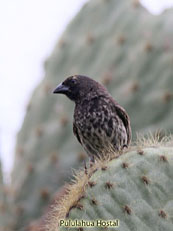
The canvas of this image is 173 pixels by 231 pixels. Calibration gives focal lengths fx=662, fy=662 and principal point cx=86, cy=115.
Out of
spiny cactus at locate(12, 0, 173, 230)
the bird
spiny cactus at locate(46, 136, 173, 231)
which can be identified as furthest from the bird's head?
spiny cactus at locate(46, 136, 173, 231)

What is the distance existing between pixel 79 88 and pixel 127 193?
220cm

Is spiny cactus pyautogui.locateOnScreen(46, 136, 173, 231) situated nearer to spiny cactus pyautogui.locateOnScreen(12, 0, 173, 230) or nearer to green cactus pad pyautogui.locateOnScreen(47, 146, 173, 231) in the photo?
green cactus pad pyautogui.locateOnScreen(47, 146, 173, 231)

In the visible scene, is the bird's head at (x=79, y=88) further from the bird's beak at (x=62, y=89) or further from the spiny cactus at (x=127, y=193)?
the spiny cactus at (x=127, y=193)

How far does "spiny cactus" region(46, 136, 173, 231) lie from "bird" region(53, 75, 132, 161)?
4.71ft

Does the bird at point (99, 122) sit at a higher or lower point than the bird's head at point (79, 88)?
lower

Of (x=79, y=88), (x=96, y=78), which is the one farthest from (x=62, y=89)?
(x=96, y=78)

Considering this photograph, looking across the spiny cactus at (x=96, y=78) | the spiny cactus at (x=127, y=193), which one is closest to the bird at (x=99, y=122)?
the spiny cactus at (x=96, y=78)

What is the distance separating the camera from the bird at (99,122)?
486 cm

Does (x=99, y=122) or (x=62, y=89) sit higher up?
(x=62, y=89)

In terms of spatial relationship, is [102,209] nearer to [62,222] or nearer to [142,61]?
[62,222]

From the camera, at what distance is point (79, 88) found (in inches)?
207

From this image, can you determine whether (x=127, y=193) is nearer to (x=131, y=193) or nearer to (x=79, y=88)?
(x=131, y=193)

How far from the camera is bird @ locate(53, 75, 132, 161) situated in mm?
4855

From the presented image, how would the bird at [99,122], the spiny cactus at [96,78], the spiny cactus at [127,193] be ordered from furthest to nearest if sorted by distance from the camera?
the spiny cactus at [96,78], the bird at [99,122], the spiny cactus at [127,193]
